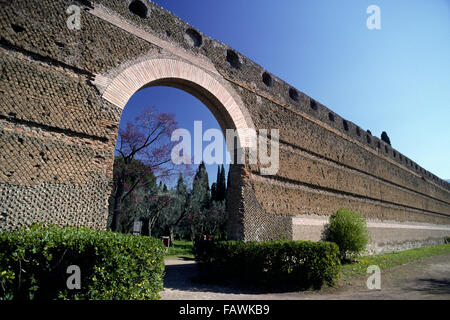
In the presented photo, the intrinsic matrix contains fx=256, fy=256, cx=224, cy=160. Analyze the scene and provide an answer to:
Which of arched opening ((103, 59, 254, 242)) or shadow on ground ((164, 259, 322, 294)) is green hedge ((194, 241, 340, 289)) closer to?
shadow on ground ((164, 259, 322, 294))

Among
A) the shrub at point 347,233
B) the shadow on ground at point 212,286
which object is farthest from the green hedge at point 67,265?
the shrub at point 347,233

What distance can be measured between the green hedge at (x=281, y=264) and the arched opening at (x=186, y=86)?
2126mm

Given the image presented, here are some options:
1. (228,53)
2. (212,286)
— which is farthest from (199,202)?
(212,286)

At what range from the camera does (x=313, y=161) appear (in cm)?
1019

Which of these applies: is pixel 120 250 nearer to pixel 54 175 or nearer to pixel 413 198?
pixel 54 175

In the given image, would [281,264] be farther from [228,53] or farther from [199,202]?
[199,202]

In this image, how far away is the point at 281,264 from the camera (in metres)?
6.00

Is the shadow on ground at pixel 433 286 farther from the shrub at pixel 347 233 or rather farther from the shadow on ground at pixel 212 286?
the shadow on ground at pixel 212 286

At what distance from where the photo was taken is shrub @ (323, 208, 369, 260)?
952 centimetres

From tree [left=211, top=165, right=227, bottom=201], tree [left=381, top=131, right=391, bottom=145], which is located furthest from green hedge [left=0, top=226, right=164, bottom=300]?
tree [left=381, top=131, right=391, bottom=145]

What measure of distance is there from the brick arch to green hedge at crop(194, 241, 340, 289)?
10.2ft

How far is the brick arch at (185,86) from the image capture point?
5.60m
